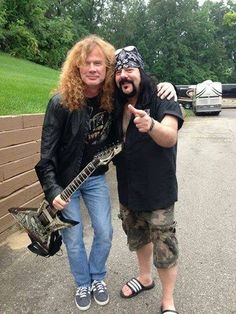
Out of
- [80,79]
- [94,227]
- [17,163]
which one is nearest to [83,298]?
[94,227]

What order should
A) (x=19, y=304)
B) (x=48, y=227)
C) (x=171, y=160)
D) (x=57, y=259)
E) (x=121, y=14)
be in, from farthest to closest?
(x=121, y=14)
(x=57, y=259)
(x=19, y=304)
(x=48, y=227)
(x=171, y=160)

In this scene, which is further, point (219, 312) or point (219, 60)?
point (219, 60)

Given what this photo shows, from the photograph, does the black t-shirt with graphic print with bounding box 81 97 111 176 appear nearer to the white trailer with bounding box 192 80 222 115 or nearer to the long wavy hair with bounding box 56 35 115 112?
the long wavy hair with bounding box 56 35 115 112

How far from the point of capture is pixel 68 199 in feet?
9.64

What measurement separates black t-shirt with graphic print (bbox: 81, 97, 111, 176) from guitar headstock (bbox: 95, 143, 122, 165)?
6 centimetres

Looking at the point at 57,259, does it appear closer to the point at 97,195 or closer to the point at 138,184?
the point at 97,195

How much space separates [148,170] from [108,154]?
310 millimetres

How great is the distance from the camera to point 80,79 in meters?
2.94

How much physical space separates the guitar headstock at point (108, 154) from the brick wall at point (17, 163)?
177cm

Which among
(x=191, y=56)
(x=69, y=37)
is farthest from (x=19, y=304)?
(x=191, y=56)

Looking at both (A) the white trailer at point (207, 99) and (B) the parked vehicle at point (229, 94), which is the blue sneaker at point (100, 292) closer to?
(A) the white trailer at point (207, 99)

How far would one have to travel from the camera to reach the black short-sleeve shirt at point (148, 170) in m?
2.86

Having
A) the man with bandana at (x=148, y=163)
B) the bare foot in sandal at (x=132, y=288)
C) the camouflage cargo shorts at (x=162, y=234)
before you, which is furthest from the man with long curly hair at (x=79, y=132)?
the bare foot in sandal at (x=132, y=288)

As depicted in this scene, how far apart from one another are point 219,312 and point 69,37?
78.0 ft
